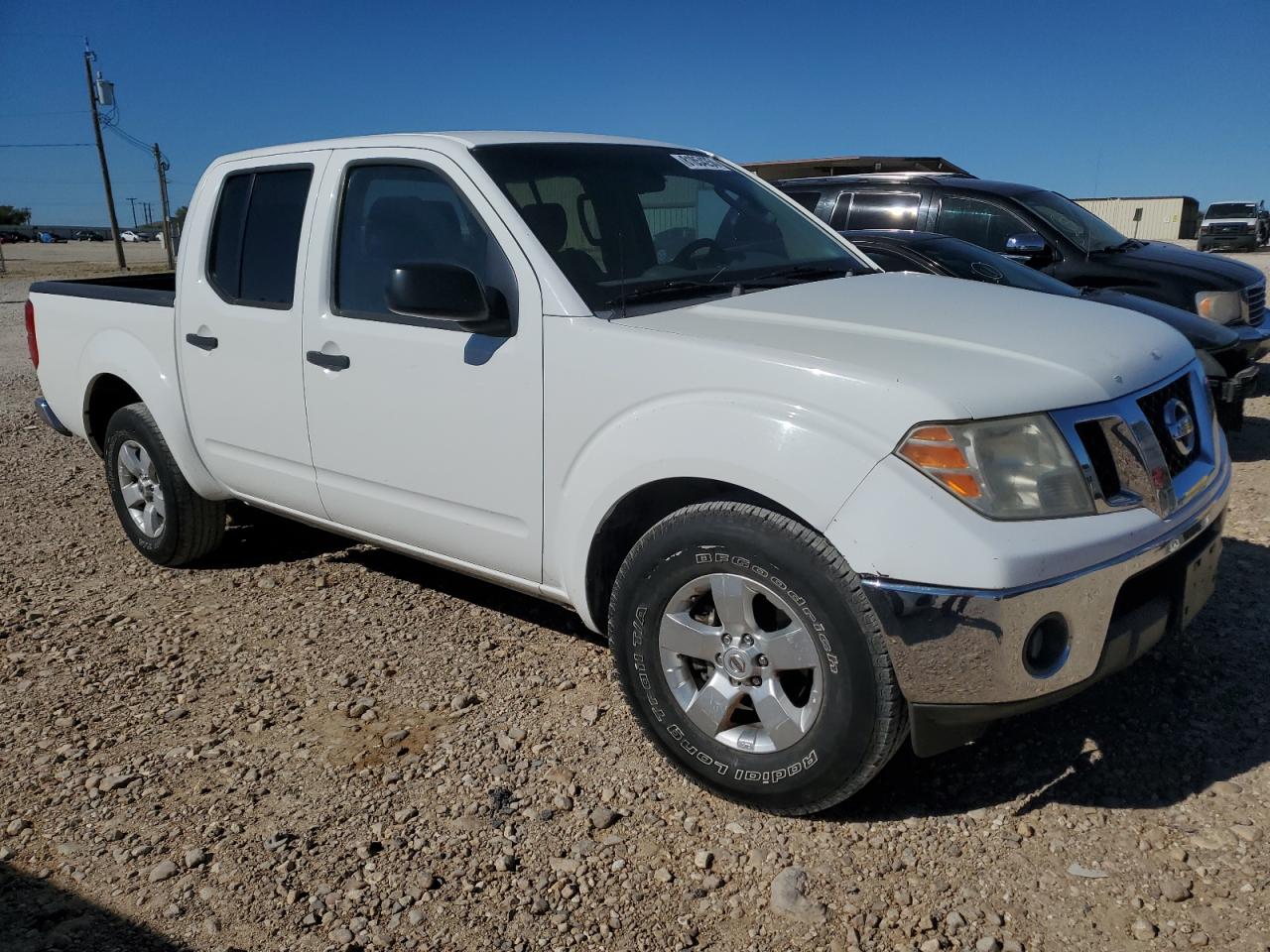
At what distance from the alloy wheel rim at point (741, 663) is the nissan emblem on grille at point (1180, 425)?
1175 millimetres

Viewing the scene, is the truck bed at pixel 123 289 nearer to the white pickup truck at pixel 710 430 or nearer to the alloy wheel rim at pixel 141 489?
the white pickup truck at pixel 710 430

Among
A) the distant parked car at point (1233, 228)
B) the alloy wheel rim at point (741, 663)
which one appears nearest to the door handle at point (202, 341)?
the alloy wheel rim at point (741, 663)

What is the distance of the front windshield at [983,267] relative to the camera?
20.9 ft

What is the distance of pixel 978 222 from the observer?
7988 mm

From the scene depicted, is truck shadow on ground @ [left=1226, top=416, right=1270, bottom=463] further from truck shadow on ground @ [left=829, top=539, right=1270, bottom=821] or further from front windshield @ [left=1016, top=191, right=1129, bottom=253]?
truck shadow on ground @ [left=829, top=539, right=1270, bottom=821]

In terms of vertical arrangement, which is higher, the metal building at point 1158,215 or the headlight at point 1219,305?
the headlight at point 1219,305

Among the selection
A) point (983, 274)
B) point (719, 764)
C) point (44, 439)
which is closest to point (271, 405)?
point (719, 764)

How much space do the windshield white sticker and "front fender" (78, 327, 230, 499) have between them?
7.69 feet

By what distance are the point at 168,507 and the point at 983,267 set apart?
484 cm

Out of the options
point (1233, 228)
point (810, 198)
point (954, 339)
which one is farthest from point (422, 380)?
point (1233, 228)

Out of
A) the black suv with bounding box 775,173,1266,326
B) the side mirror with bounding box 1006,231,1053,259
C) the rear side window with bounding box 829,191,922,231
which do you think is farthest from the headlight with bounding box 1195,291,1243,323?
the rear side window with bounding box 829,191,922,231

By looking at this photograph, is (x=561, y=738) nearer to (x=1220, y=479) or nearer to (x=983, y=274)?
(x=1220, y=479)

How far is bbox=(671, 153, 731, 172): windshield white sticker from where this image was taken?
4027mm

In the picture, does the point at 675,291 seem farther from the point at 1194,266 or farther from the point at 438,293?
the point at 1194,266
